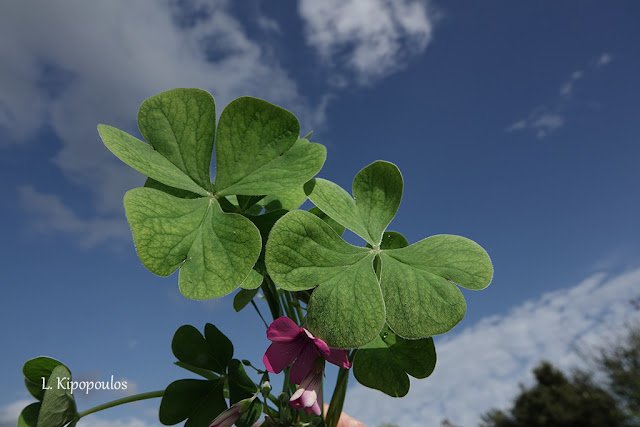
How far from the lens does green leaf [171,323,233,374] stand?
1119mm

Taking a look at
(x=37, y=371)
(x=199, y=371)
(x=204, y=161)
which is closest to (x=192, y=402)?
(x=199, y=371)

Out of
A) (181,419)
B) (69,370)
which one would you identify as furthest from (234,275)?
(69,370)

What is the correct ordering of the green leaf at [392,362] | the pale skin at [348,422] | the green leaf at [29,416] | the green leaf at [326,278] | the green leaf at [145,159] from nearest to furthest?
the green leaf at [326,278] → the green leaf at [145,159] → the green leaf at [392,362] → the green leaf at [29,416] → the pale skin at [348,422]

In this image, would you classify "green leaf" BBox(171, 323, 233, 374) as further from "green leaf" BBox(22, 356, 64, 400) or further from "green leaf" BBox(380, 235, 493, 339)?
"green leaf" BBox(380, 235, 493, 339)

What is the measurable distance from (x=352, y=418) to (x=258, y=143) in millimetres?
905

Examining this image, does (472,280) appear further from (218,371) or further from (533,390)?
(533,390)

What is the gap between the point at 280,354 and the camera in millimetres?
912

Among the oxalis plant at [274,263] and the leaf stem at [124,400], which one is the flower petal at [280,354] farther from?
the leaf stem at [124,400]

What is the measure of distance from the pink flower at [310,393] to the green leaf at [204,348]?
258mm

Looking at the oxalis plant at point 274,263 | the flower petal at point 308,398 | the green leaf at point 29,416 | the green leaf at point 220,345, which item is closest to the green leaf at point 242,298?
the oxalis plant at point 274,263

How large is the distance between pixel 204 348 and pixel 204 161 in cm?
40

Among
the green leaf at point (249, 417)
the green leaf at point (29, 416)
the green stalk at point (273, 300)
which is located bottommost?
the green leaf at point (249, 417)

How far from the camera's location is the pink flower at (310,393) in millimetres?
896

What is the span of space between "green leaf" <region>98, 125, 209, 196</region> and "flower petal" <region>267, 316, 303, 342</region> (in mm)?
289
